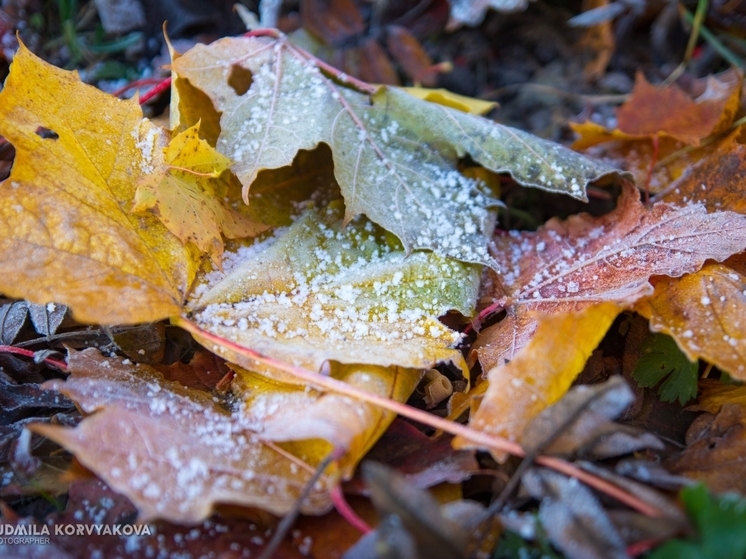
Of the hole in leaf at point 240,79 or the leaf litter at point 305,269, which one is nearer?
the leaf litter at point 305,269

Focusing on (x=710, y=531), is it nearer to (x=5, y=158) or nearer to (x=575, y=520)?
(x=575, y=520)

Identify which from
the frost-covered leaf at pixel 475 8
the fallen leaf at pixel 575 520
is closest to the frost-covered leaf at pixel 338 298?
the fallen leaf at pixel 575 520

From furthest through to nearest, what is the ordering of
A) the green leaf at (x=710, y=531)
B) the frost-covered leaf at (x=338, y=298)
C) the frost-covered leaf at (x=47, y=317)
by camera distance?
1. the frost-covered leaf at (x=47, y=317)
2. the frost-covered leaf at (x=338, y=298)
3. the green leaf at (x=710, y=531)

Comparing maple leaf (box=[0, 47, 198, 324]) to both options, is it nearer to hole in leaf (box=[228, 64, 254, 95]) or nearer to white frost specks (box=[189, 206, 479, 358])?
white frost specks (box=[189, 206, 479, 358])

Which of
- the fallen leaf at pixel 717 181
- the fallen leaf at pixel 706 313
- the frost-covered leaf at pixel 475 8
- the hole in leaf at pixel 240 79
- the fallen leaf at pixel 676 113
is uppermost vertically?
the frost-covered leaf at pixel 475 8

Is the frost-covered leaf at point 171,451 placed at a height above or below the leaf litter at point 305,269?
below

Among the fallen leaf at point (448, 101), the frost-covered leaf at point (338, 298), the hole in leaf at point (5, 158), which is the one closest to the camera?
the frost-covered leaf at point (338, 298)

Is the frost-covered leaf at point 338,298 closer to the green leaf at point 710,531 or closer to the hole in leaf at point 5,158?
the green leaf at point 710,531
